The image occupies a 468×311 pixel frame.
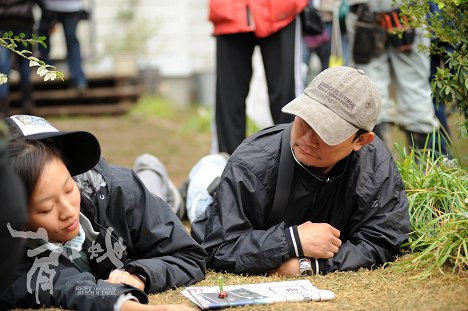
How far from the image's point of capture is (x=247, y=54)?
18.4 feet

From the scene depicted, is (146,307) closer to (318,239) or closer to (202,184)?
(318,239)

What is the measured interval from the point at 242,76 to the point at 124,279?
269cm

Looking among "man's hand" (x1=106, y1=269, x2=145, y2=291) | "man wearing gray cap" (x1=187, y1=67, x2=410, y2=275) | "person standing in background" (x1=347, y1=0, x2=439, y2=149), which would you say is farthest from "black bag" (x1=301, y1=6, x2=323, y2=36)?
"man's hand" (x1=106, y1=269, x2=145, y2=291)

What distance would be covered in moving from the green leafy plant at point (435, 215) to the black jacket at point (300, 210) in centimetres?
15

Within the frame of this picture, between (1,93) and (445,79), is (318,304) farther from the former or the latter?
(1,93)

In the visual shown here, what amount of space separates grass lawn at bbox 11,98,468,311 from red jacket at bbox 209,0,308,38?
1373mm

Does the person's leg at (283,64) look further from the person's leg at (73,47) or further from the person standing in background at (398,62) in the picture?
the person's leg at (73,47)

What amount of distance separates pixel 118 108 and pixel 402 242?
872cm

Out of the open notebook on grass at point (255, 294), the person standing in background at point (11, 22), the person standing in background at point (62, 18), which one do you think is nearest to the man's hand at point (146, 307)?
the open notebook on grass at point (255, 294)

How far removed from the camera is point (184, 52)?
14.3 m

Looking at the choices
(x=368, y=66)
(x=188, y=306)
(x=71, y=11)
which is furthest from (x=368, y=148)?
(x=71, y=11)

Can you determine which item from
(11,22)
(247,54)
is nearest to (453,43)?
(247,54)

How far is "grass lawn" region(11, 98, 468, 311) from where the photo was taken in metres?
3.12

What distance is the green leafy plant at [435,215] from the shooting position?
11.4 feet
